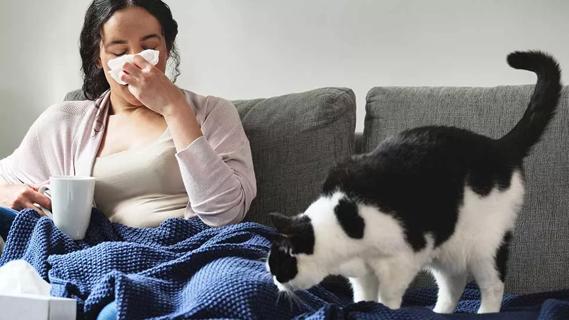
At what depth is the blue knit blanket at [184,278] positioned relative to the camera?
95 cm

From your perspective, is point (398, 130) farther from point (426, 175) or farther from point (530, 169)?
point (426, 175)

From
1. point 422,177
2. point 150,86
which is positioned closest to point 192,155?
point 150,86

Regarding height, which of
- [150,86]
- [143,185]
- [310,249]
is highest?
[150,86]

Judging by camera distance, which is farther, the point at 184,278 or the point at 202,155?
the point at 202,155

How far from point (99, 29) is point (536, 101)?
3.24ft

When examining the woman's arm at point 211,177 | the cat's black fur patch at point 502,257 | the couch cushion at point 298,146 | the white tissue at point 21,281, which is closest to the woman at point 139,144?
the woman's arm at point 211,177

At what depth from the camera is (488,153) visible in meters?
1.04

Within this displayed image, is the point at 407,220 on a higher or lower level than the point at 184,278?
higher

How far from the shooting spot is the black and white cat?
3.17 feet

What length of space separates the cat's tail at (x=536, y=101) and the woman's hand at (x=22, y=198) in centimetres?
94

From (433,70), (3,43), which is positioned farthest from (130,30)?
(3,43)

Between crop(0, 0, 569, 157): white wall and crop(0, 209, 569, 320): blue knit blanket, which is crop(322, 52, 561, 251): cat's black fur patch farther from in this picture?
crop(0, 0, 569, 157): white wall

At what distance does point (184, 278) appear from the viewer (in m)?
1.12

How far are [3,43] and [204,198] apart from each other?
1467 millimetres
